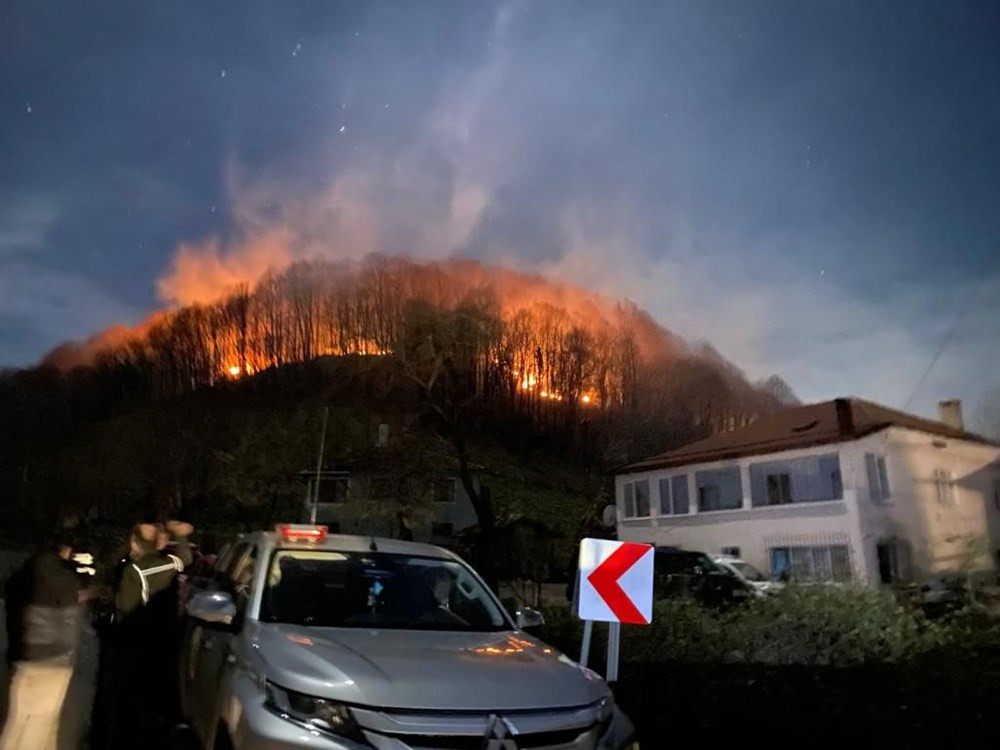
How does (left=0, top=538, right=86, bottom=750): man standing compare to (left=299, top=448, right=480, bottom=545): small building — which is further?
(left=299, top=448, right=480, bottom=545): small building

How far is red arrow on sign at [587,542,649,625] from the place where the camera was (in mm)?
5801

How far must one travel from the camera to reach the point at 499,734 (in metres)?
3.52

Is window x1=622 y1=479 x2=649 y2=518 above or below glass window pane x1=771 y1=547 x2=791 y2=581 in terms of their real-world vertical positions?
above

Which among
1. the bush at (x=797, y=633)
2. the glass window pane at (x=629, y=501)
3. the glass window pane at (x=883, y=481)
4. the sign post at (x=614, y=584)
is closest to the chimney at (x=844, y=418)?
the glass window pane at (x=883, y=481)

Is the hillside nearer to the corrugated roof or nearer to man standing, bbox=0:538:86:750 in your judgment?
the corrugated roof

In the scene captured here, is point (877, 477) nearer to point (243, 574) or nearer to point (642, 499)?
point (642, 499)

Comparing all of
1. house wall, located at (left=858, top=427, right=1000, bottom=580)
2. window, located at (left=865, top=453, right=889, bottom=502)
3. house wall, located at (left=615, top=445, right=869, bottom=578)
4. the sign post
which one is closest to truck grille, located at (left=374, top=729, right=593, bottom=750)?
the sign post

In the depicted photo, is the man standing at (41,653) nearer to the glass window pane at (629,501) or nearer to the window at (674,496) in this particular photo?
the window at (674,496)

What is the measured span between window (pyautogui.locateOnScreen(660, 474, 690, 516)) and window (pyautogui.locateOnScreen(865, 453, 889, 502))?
7.18m

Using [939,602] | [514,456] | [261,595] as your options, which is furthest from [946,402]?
[514,456]

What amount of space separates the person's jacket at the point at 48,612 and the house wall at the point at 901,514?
967cm

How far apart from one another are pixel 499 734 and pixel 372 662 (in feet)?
2.22

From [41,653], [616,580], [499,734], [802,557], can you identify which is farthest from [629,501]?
[499,734]

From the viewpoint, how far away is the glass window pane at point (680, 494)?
23.7 meters
